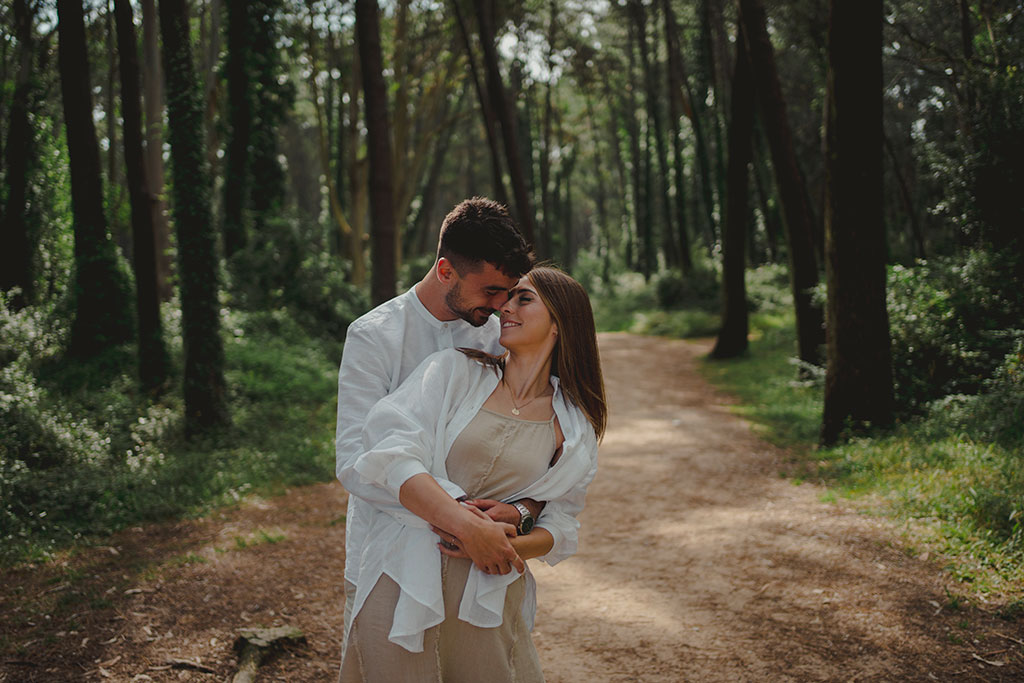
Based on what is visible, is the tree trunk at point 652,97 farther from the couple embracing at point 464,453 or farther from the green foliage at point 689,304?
the couple embracing at point 464,453

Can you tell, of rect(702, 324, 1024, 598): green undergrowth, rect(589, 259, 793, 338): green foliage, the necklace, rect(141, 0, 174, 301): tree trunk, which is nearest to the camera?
the necklace

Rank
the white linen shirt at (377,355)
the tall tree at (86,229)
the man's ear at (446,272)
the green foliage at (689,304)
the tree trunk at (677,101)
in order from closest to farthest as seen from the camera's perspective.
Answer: the white linen shirt at (377,355) < the man's ear at (446,272) < the tall tree at (86,229) < the green foliage at (689,304) < the tree trunk at (677,101)

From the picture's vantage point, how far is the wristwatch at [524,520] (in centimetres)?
233

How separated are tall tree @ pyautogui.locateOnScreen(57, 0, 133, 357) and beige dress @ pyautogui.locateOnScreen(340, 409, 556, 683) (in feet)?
34.3

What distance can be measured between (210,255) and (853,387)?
289 inches

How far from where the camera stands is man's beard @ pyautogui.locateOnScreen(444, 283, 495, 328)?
2732 millimetres

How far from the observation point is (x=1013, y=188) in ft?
27.0

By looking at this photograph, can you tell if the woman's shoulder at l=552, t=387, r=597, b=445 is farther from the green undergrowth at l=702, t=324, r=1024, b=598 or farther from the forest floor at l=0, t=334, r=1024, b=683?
the green undergrowth at l=702, t=324, r=1024, b=598

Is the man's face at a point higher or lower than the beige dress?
higher

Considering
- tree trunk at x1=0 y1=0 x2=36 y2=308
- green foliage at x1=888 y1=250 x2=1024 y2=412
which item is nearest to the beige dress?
green foliage at x1=888 y1=250 x2=1024 y2=412

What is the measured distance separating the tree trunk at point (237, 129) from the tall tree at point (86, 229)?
4777 mm

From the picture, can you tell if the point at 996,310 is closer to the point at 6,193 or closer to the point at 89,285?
the point at 89,285

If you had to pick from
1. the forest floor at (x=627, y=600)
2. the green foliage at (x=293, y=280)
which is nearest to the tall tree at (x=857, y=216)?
the forest floor at (x=627, y=600)

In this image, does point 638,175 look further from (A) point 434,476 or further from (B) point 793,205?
(A) point 434,476
